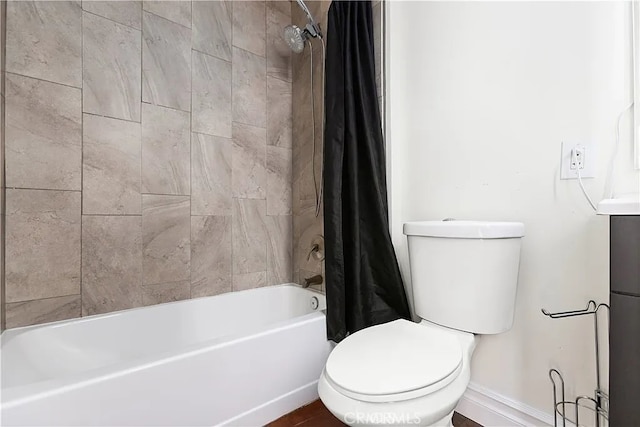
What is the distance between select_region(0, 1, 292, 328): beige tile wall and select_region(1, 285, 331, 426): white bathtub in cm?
12

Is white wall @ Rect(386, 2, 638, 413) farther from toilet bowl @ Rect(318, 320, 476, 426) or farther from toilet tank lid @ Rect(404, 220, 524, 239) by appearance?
toilet bowl @ Rect(318, 320, 476, 426)

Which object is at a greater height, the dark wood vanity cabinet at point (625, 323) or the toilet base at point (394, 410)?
the dark wood vanity cabinet at point (625, 323)

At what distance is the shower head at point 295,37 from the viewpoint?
180 centimetres

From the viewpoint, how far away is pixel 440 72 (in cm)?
146

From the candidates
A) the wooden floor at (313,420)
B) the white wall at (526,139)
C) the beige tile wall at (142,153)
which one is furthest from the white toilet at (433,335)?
the beige tile wall at (142,153)

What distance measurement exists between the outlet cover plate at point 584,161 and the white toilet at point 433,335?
0.79ft

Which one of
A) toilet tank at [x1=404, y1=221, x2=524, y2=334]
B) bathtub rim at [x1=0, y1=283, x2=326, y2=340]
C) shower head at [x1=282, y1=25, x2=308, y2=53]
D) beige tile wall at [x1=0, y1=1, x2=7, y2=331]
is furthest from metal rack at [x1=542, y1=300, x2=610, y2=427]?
beige tile wall at [x1=0, y1=1, x2=7, y2=331]

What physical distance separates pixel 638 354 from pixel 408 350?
558 millimetres

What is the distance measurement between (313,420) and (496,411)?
0.74 meters

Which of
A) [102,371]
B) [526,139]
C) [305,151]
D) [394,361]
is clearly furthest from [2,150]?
[526,139]

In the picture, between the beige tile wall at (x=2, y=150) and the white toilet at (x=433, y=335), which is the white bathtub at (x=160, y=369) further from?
the white toilet at (x=433, y=335)

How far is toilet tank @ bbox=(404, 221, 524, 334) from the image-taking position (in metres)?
1.09

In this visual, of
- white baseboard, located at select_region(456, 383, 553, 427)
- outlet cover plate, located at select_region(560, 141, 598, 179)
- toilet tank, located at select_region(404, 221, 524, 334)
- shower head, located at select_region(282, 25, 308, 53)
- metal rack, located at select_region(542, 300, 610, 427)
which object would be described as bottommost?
white baseboard, located at select_region(456, 383, 553, 427)

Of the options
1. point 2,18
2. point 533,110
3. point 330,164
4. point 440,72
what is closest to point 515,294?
point 533,110
